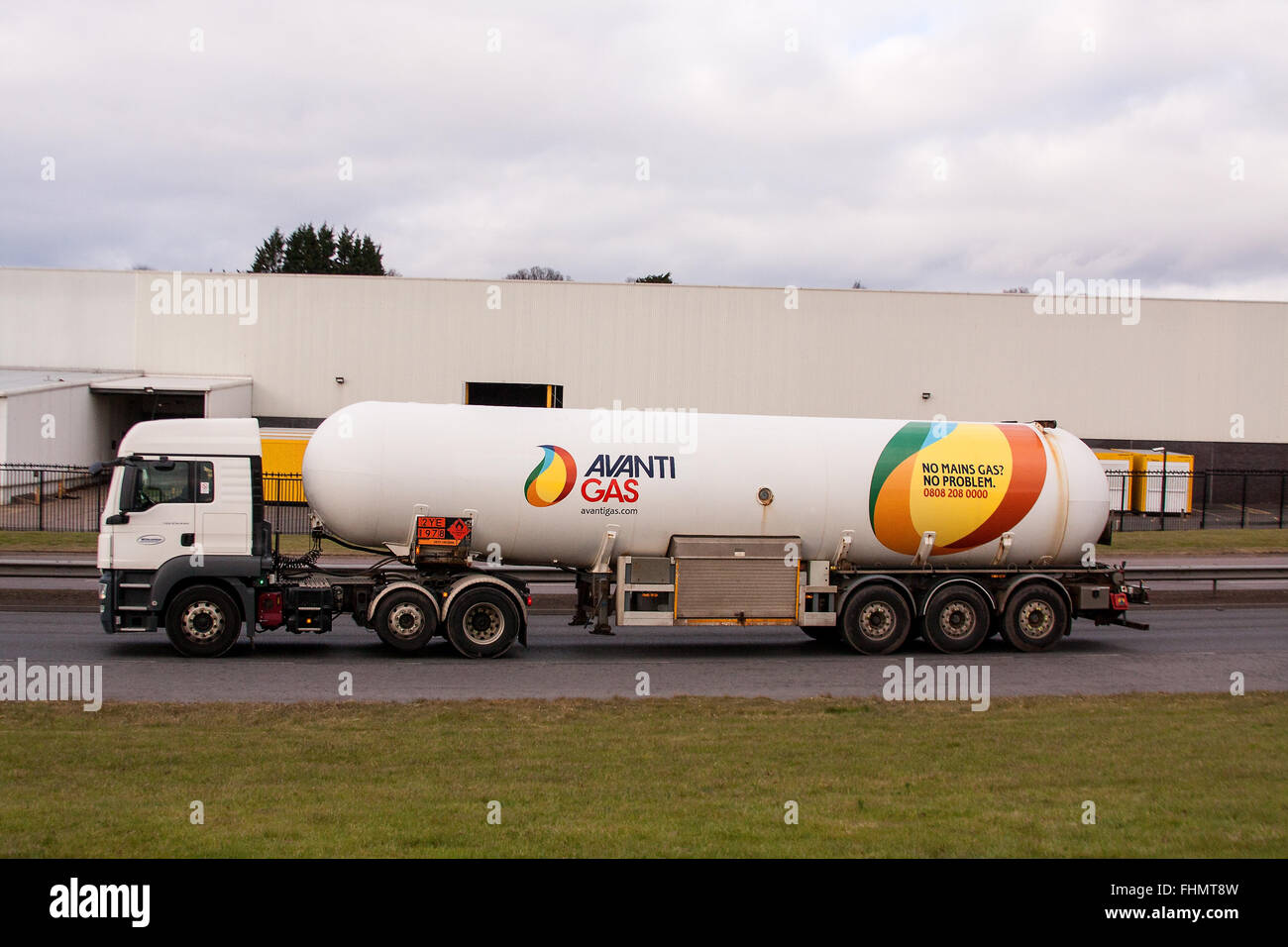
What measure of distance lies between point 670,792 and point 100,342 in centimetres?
4083

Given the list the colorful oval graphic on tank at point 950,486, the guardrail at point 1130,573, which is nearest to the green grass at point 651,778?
A: the colorful oval graphic on tank at point 950,486

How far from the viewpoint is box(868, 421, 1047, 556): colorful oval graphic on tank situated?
16.0m

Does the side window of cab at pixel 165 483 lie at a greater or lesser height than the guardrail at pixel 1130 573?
greater

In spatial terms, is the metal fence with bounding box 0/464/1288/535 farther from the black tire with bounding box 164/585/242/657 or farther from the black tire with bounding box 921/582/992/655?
the black tire with bounding box 921/582/992/655

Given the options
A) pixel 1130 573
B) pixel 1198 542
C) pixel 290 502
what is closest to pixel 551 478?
pixel 1130 573

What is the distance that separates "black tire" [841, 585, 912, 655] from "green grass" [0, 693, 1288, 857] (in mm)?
3787

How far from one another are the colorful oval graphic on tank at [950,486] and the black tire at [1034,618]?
1.02 meters

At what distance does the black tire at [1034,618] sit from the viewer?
645 inches

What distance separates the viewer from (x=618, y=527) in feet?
50.7

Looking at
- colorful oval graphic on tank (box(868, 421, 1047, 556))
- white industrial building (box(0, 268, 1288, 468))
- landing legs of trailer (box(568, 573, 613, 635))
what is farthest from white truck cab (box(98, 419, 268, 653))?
white industrial building (box(0, 268, 1288, 468))

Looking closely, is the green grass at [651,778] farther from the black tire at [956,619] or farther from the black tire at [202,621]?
the black tire at [956,619]

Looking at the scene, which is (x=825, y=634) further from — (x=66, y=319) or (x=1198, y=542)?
(x=66, y=319)

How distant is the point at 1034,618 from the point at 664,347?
88.6 feet
